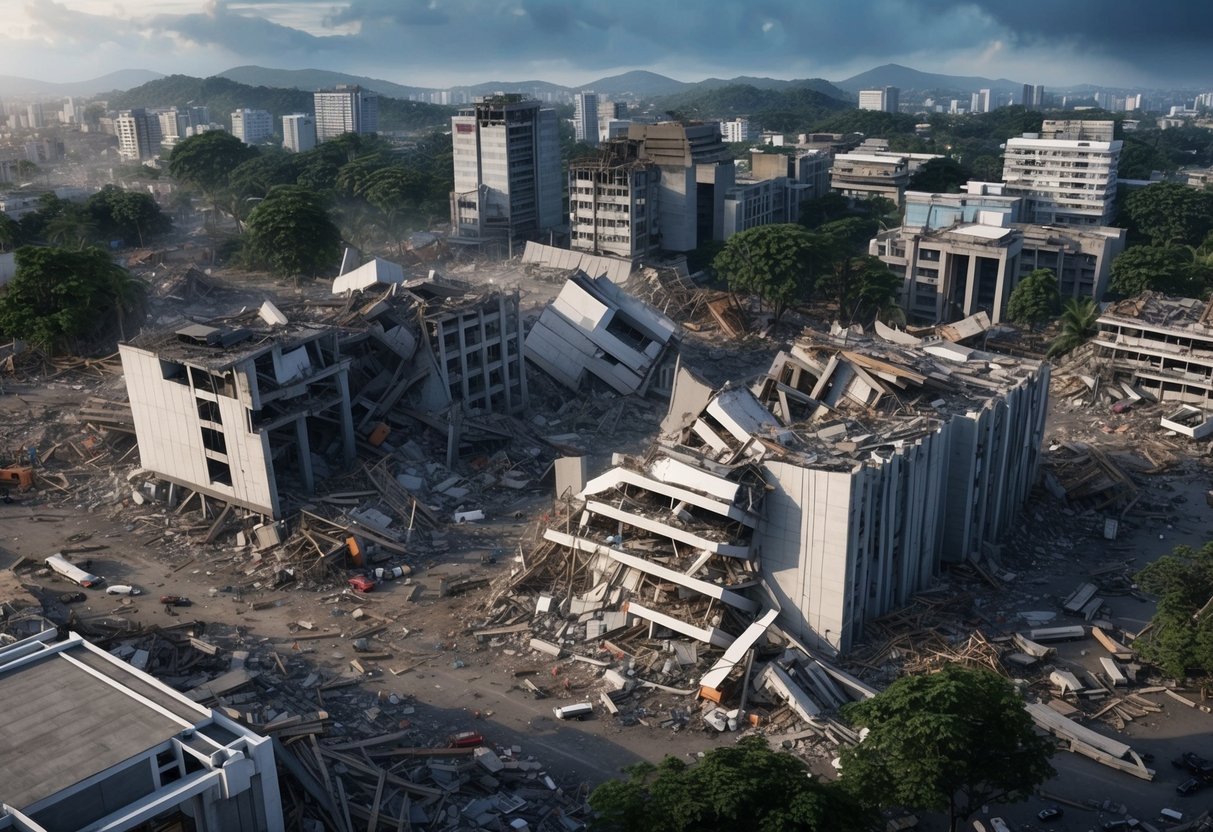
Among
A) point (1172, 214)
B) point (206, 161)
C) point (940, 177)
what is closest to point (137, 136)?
point (206, 161)

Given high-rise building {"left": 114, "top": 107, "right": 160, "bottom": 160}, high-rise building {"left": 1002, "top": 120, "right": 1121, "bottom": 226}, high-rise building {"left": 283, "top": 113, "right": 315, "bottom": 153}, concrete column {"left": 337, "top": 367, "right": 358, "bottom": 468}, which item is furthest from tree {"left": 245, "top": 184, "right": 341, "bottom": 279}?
high-rise building {"left": 114, "top": 107, "right": 160, "bottom": 160}

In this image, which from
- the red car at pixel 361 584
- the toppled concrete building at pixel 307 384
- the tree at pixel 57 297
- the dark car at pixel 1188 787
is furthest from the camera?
the tree at pixel 57 297

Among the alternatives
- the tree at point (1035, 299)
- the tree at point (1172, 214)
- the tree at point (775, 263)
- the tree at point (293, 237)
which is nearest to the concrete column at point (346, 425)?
the tree at point (775, 263)

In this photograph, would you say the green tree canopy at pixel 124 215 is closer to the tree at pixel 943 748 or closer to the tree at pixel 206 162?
the tree at pixel 206 162

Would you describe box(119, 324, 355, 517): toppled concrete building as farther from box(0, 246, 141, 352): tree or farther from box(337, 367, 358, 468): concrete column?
box(0, 246, 141, 352): tree

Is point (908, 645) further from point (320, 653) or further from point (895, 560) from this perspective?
point (320, 653)

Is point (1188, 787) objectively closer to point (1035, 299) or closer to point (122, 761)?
point (122, 761)

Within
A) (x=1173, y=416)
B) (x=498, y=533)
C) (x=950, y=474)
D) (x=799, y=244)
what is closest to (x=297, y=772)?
(x=498, y=533)
